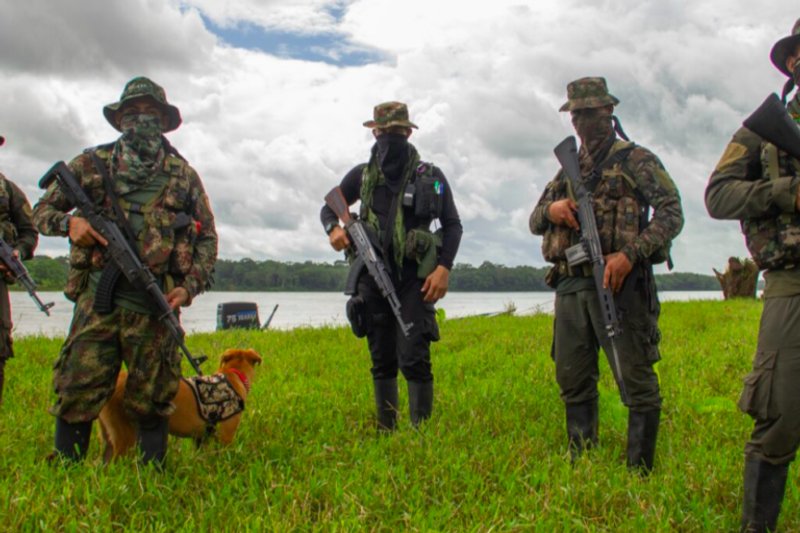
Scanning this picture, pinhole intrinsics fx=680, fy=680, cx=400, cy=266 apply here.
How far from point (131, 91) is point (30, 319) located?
26.1 m

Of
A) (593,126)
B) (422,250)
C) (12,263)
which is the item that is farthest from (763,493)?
(12,263)

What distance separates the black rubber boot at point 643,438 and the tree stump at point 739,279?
20.1m

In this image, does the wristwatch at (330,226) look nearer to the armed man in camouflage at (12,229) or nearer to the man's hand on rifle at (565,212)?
the man's hand on rifle at (565,212)

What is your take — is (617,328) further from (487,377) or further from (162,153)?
(487,377)

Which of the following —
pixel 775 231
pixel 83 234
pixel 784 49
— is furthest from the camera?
pixel 83 234

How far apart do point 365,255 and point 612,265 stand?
1779 mm

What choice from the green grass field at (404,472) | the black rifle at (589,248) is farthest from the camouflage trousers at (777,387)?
the black rifle at (589,248)

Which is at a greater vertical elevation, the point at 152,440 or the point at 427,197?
the point at 427,197

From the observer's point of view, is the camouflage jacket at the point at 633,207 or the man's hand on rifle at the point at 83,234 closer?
the man's hand on rifle at the point at 83,234

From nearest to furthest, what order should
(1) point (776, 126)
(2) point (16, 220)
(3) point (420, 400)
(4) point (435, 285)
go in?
(1) point (776, 126), (4) point (435, 285), (3) point (420, 400), (2) point (16, 220)

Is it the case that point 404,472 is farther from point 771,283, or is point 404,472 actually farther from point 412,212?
point 771,283

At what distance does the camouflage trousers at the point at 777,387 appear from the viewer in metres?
2.96

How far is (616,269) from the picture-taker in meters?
4.03

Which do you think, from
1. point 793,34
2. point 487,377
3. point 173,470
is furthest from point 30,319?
point 793,34
